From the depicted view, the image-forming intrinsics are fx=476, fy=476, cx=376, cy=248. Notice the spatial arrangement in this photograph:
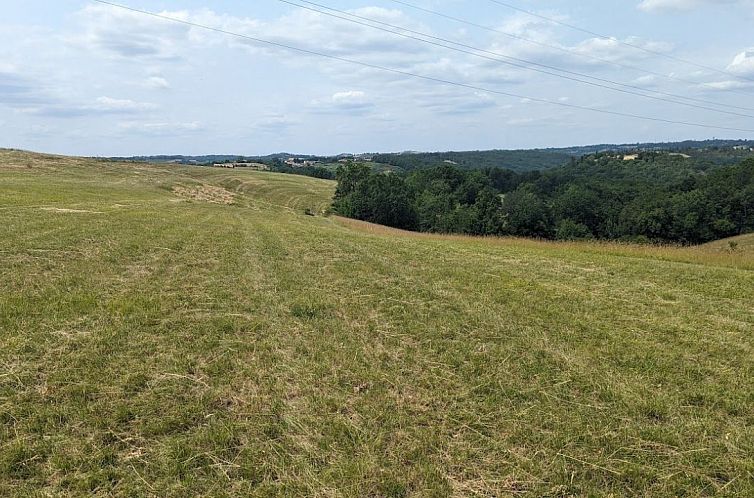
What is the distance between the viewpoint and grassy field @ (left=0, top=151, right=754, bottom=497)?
142 inches

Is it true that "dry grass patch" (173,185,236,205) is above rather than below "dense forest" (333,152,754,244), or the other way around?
above

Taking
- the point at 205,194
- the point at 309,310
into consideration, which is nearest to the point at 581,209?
the point at 205,194

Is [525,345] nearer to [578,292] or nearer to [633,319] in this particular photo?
[633,319]

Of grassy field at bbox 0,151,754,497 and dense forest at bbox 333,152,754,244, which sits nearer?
grassy field at bbox 0,151,754,497

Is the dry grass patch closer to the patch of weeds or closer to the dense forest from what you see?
the dense forest

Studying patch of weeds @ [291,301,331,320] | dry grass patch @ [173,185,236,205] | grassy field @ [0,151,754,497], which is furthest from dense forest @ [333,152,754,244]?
patch of weeds @ [291,301,331,320]

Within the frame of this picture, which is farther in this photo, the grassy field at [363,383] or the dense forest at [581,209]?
the dense forest at [581,209]

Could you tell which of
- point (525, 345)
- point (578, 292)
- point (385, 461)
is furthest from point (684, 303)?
point (385, 461)

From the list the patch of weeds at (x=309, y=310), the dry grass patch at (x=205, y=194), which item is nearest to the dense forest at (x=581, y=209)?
the dry grass patch at (x=205, y=194)

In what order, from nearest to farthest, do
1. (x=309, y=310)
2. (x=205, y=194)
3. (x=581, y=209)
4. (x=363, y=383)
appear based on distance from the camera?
(x=363, y=383)
(x=309, y=310)
(x=205, y=194)
(x=581, y=209)

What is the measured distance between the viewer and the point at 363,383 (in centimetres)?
513

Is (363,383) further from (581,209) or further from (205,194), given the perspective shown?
(581,209)

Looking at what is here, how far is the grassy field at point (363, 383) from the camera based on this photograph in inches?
142

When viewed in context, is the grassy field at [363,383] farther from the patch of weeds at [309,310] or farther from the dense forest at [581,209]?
the dense forest at [581,209]
